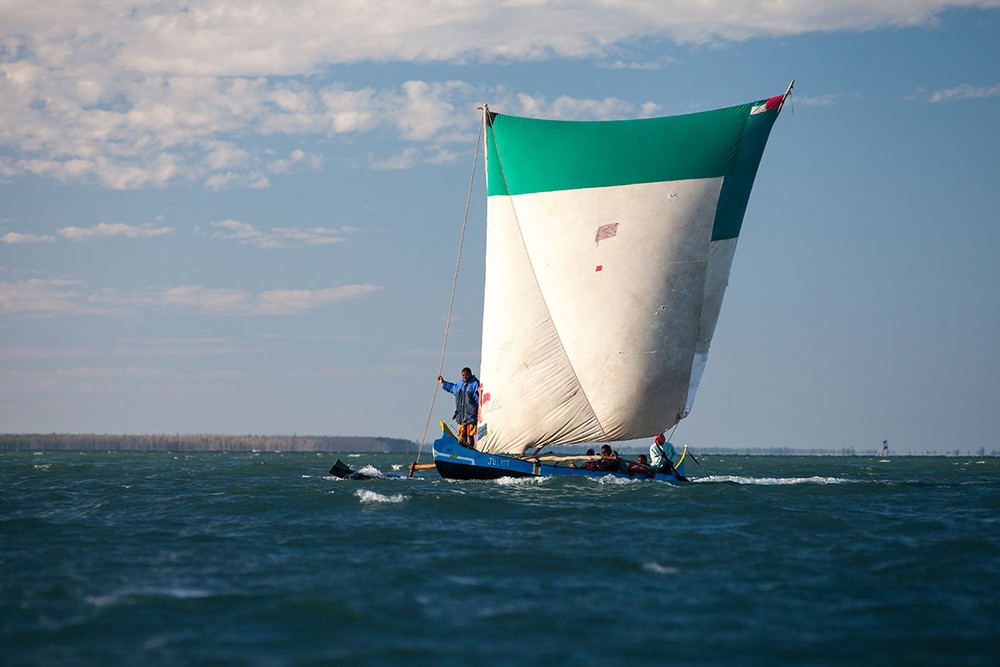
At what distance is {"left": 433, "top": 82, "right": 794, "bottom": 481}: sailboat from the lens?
31609mm

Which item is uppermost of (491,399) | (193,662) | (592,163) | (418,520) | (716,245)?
(592,163)

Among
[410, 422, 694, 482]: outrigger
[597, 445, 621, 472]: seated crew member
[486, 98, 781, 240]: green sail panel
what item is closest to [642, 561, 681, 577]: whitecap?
[410, 422, 694, 482]: outrigger

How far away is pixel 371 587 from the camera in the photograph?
1598cm

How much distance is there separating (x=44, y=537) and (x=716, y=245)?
1957cm

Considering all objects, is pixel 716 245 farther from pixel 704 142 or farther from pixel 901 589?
pixel 901 589

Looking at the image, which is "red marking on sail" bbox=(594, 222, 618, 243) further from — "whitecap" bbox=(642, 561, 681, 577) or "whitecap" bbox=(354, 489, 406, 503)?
"whitecap" bbox=(642, 561, 681, 577)

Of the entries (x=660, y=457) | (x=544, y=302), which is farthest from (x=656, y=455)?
(x=544, y=302)

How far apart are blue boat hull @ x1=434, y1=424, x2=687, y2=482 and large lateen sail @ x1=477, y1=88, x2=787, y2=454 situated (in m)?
0.74

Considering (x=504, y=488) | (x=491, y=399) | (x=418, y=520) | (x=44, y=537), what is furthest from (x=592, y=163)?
(x=44, y=537)

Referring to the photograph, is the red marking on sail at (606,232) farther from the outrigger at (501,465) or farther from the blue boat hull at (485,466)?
the blue boat hull at (485,466)

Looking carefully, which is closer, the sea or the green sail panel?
the sea

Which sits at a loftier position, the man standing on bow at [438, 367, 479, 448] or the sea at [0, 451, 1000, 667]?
the man standing on bow at [438, 367, 479, 448]

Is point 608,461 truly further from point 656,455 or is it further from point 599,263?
point 599,263

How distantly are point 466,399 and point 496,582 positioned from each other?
17.0 metres
